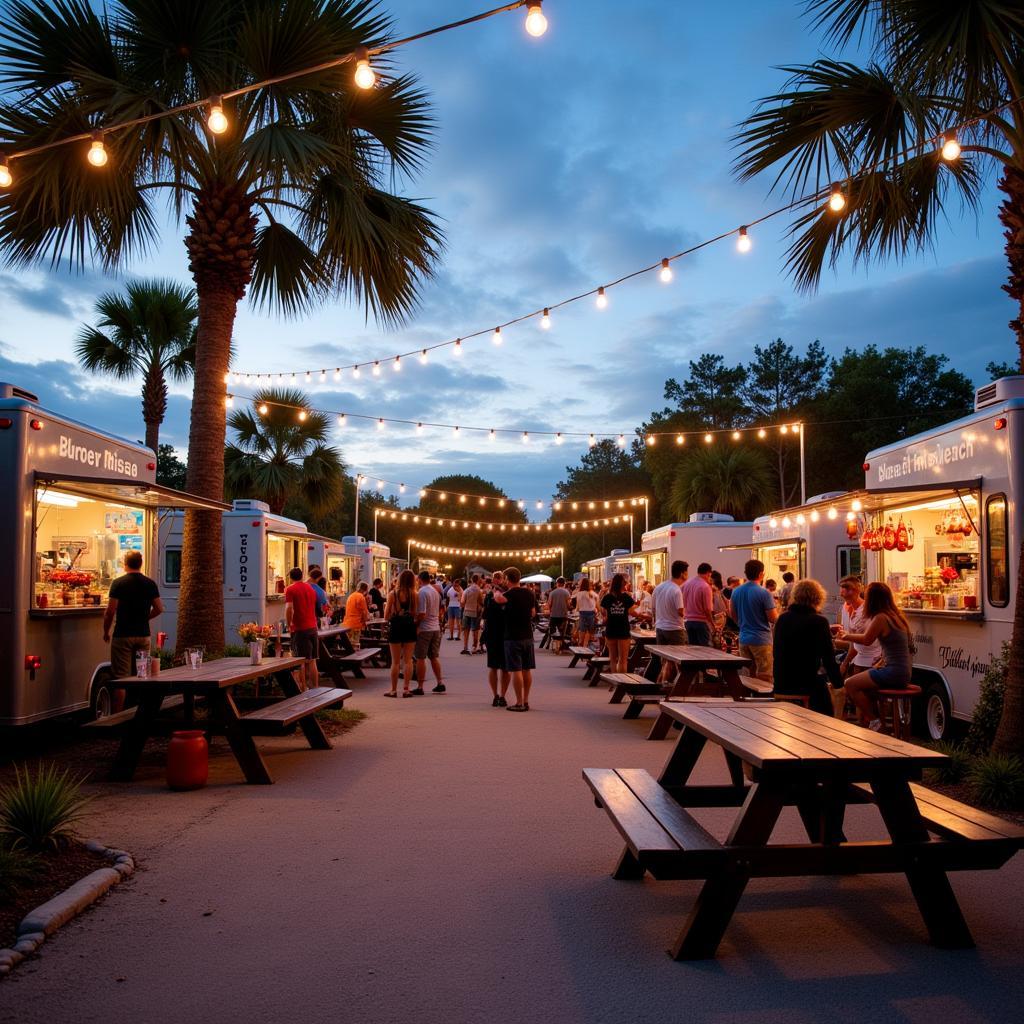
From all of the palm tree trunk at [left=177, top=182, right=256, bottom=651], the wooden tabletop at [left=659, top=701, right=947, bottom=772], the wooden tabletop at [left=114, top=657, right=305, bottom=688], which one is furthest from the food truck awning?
the wooden tabletop at [left=659, top=701, right=947, bottom=772]

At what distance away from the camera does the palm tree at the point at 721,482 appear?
121 feet

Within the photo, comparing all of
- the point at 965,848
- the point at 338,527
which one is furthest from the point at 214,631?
the point at 338,527

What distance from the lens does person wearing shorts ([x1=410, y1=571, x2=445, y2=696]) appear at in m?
13.7

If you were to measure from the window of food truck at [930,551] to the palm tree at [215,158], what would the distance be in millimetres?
6616

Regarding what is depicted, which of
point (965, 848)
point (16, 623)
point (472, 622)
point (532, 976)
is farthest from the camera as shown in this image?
point (472, 622)

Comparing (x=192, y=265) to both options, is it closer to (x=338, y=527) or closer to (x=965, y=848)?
(x=965, y=848)

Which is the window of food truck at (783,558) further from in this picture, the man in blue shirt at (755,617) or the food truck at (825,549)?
the man in blue shirt at (755,617)

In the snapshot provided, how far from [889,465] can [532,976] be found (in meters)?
9.30

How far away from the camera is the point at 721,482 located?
37.0 metres

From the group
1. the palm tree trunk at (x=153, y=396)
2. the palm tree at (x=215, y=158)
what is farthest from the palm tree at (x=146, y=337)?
the palm tree at (x=215, y=158)

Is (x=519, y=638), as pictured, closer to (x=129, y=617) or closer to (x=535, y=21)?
(x=129, y=617)

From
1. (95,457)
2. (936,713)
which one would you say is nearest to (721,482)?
(936,713)

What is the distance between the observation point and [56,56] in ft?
32.3

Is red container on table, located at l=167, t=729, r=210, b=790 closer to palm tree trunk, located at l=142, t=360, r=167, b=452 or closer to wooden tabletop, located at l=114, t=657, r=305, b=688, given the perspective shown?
wooden tabletop, located at l=114, t=657, r=305, b=688
